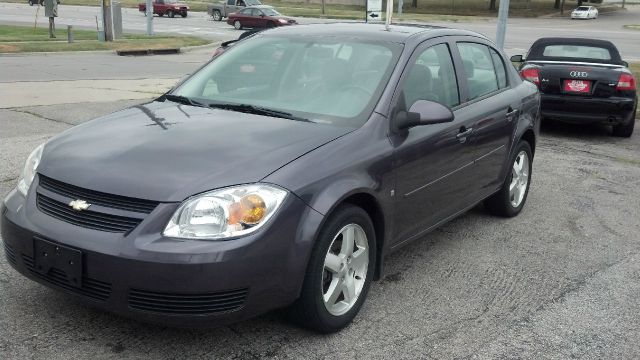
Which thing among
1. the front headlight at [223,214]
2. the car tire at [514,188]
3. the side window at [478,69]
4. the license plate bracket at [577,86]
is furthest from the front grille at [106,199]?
the license plate bracket at [577,86]

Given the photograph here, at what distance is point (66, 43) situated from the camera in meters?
22.6

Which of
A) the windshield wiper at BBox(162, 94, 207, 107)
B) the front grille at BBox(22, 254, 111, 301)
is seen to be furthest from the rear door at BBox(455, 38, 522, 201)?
the front grille at BBox(22, 254, 111, 301)

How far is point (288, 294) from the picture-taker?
10.4 feet

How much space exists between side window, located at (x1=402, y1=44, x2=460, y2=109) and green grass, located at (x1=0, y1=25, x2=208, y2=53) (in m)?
17.6

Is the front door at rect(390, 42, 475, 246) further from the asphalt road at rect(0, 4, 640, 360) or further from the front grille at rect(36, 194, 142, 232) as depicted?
the front grille at rect(36, 194, 142, 232)

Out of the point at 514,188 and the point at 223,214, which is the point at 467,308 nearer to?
the point at 223,214

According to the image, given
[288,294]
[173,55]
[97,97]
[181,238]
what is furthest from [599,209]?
[173,55]

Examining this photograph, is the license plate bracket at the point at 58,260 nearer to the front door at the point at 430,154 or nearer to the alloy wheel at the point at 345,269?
the alloy wheel at the point at 345,269

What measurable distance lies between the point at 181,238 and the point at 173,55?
68.6ft

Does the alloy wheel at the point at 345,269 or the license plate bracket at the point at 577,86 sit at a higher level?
the license plate bracket at the point at 577,86

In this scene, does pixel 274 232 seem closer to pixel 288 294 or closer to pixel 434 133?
pixel 288 294

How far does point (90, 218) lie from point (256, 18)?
37.2 meters

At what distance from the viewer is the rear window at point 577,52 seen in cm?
1044

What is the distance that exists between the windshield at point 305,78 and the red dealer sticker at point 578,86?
19.4 feet
